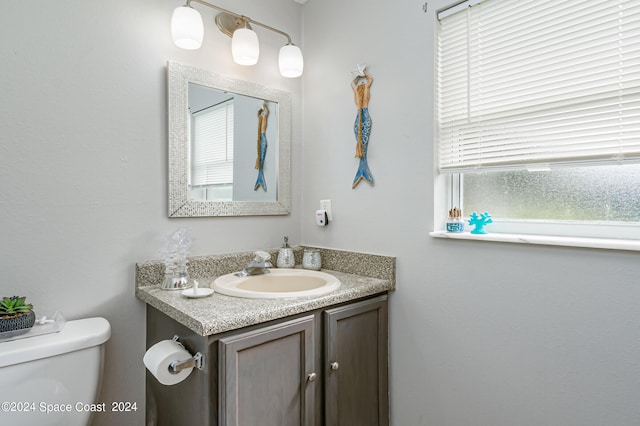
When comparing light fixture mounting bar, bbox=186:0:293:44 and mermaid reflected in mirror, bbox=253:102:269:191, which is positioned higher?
light fixture mounting bar, bbox=186:0:293:44

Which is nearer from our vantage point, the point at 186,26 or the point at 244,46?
the point at 186,26

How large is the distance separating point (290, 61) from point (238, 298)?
45.7 inches

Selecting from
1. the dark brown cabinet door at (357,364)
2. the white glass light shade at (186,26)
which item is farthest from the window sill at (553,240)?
the white glass light shade at (186,26)

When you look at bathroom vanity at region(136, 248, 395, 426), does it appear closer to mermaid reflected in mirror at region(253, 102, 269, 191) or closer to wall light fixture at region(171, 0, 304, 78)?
mermaid reflected in mirror at region(253, 102, 269, 191)

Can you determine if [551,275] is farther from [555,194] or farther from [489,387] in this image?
[489,387]

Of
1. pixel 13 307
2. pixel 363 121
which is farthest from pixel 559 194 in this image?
pixel 13 307

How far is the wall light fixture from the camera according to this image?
139cm

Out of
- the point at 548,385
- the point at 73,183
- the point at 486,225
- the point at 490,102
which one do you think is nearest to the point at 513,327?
the point at 548,385

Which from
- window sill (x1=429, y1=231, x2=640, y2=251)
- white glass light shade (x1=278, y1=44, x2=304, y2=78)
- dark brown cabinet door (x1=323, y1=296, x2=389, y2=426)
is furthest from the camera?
white glass light shade (x1=278, y1=44, x2=304, y2=78)

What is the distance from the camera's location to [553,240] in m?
1.10

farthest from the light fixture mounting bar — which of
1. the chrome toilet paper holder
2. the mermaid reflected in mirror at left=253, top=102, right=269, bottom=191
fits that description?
the chrome toilet paper holder

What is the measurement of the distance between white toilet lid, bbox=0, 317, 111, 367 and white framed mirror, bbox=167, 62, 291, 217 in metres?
0.52

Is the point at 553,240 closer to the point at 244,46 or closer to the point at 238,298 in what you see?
the point at 238,298

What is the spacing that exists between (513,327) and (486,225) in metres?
0.38
